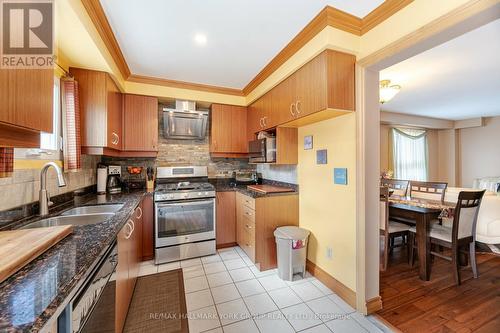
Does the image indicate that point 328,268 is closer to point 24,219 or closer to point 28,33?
point 24,219

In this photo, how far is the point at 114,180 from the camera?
2.74 metres

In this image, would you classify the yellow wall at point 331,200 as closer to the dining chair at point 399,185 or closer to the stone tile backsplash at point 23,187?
the dining chair at point 399,185

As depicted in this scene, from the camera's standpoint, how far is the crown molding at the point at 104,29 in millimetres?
1477

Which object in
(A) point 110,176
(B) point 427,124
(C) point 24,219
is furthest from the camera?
(B) point 427,124

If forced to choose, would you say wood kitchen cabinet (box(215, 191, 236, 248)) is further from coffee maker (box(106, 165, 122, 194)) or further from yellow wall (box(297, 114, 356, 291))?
coffee maker (box(106, 165, 122, 194))

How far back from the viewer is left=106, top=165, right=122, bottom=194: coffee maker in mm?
2678

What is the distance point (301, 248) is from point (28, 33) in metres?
2.65

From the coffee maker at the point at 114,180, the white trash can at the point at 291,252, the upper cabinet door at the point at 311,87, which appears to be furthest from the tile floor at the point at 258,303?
the upper cabinet door at the point at 311,87

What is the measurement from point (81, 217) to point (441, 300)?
3.34 meters

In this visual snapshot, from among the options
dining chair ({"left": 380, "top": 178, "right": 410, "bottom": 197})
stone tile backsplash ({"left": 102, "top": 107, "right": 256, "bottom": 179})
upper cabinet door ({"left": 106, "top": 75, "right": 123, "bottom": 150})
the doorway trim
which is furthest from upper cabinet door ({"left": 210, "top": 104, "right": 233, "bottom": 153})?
dining chair ({"left": 380, "top": 178, "right": 410, "bottom": 197})

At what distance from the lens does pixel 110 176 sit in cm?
277

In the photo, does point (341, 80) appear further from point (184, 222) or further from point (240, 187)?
point (184, 222)

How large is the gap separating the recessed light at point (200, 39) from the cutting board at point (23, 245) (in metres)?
1.82

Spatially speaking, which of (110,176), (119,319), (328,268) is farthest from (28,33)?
(328,268)
